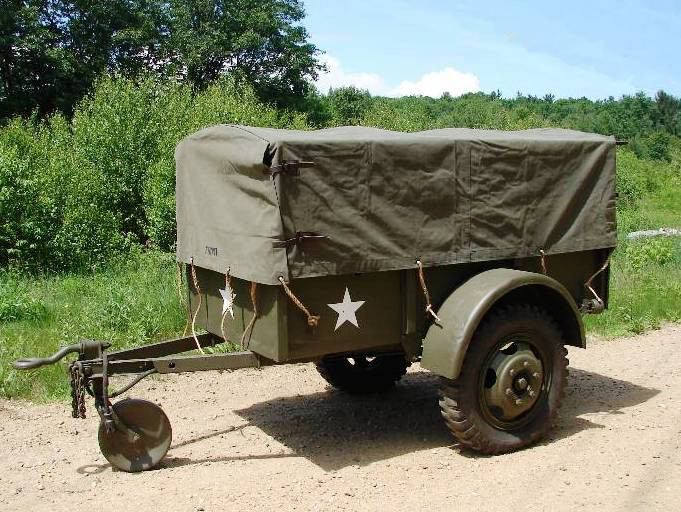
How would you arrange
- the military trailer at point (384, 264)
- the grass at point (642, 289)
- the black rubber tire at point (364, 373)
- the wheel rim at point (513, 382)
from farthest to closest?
1. the grass at point (642, 289)
2. the black rubber tire at point (364, 373)
3. the wheel rim at point (513, 382)
4. the military trailer at point (384, 264)

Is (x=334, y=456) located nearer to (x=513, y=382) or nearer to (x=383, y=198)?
(x=513, y=382)

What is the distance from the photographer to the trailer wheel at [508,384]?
A: 5117 mm

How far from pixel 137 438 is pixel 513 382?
2399 mm

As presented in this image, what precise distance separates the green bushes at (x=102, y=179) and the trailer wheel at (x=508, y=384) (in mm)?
8392

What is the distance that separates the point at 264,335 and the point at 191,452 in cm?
116

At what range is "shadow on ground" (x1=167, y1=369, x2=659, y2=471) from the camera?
5484mm

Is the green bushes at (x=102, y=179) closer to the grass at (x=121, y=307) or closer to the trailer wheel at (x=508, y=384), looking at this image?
the grass at (x=121, y=307)

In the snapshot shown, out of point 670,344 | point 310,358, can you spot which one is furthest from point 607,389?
point 310,358

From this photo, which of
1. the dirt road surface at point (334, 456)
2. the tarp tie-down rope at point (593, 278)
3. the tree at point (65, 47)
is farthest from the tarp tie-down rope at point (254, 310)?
the tree at point (65, 47)

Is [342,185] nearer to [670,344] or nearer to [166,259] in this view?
[670,344]

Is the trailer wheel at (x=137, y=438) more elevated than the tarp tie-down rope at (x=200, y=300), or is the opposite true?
the tarp tie-down rope at (x=200, y=300)

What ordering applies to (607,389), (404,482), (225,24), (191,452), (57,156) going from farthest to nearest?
(225,24), (57,156), (607,389), (191,452), (404,482)

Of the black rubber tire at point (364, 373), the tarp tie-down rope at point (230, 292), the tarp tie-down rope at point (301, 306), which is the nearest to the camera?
the tarp tie-down rope at point (301, 306)

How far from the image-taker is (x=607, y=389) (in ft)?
23.1
